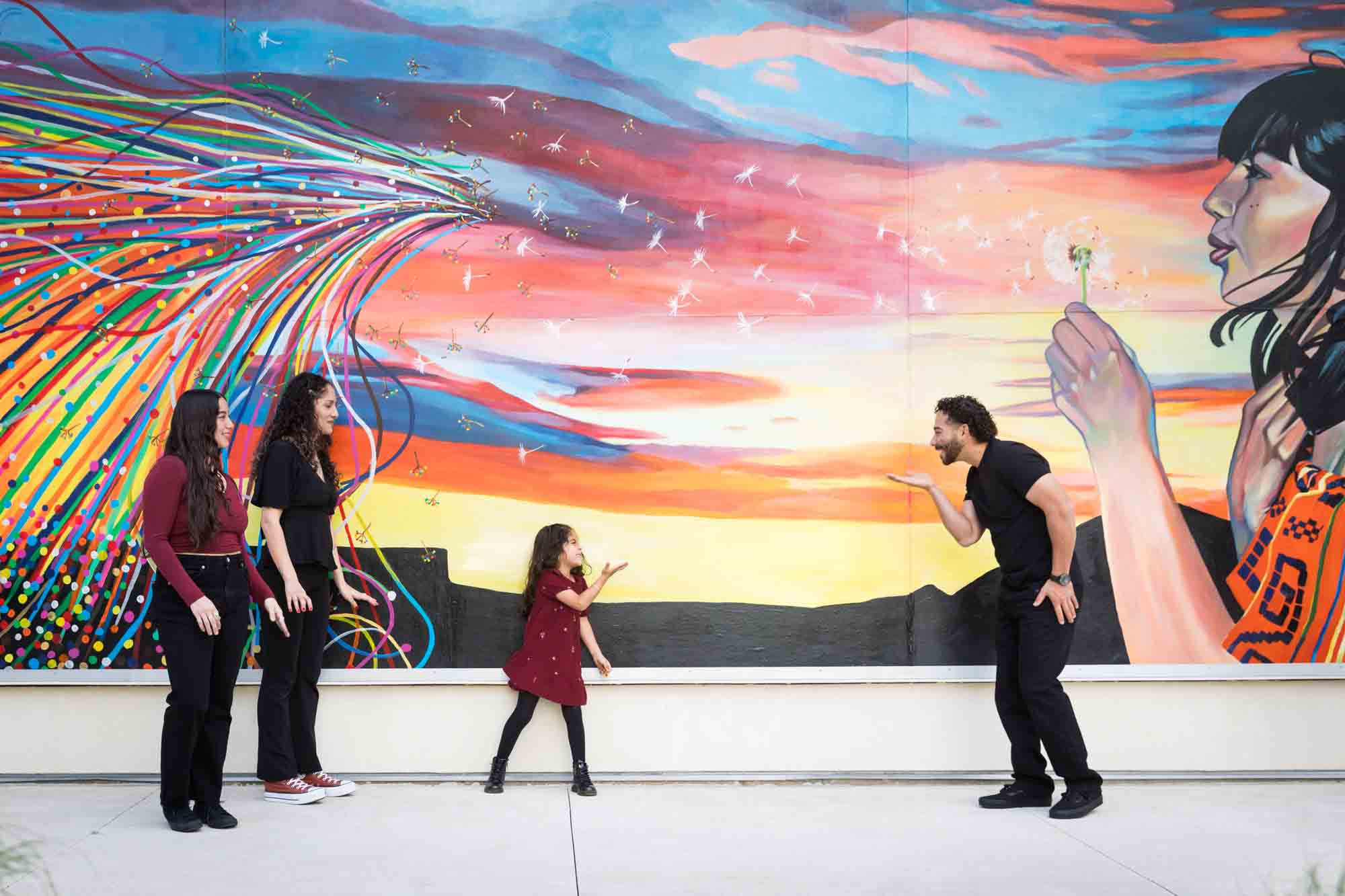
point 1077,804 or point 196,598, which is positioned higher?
point 196,598

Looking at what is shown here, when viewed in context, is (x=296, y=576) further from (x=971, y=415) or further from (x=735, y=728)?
(x=971, y=415)

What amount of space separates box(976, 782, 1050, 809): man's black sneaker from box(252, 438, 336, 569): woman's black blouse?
2765 mm

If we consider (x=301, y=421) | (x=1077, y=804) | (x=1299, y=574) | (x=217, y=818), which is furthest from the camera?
(x=1299, y=574)

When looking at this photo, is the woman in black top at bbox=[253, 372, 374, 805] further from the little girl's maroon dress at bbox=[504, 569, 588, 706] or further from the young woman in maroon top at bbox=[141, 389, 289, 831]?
the little girl's maroon dress at bbox=[504, 569, 588, 706]

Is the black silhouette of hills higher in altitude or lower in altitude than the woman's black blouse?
lower

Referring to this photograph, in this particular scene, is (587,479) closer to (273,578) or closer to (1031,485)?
(273,578)

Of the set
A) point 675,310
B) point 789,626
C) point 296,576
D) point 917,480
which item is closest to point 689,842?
point 789,626

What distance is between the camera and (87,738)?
17.0 ft

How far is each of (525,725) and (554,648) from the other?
335 mm

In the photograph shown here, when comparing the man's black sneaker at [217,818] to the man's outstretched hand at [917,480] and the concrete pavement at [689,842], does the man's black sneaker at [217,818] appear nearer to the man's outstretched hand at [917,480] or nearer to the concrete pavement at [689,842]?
the concrete pavement at [689,842]

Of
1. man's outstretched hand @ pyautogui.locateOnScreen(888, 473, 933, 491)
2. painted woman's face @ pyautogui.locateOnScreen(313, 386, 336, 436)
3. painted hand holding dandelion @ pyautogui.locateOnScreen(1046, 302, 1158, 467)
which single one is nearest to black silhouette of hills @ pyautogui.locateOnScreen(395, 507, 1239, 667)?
painted hand holding dandelion @ pyautogui.locateOnScreen(1046, 302, 1158, 467)

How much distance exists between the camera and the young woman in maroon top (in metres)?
4.37

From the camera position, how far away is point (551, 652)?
16.7ft

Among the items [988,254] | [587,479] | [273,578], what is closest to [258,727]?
[273,578]
